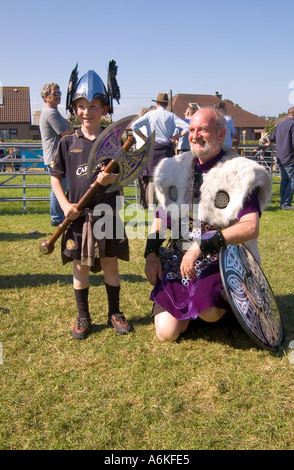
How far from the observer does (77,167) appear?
9.68ft

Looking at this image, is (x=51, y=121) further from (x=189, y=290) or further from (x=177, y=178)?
(x=189, y=290)

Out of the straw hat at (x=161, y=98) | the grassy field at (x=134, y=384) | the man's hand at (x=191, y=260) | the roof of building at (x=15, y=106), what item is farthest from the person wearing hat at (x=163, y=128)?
the roof of building at (x=15, y=106)

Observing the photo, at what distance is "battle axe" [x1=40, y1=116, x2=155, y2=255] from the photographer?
264 centimetres

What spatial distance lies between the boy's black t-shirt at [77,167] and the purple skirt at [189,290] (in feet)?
1.94

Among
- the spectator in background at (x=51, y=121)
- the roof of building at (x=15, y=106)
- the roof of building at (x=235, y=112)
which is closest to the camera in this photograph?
the spectator in background at (x=51, y=121)

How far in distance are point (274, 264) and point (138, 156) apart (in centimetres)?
245

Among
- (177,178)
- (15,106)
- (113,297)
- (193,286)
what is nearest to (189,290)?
(193,286)

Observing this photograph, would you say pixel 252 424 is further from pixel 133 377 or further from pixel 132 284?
pixel 132 284

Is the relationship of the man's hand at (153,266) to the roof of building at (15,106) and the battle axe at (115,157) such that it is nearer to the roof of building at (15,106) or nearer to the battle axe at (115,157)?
the battle axe at (115,157)

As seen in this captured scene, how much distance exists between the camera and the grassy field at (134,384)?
6.68 feet

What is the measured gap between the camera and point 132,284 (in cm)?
421

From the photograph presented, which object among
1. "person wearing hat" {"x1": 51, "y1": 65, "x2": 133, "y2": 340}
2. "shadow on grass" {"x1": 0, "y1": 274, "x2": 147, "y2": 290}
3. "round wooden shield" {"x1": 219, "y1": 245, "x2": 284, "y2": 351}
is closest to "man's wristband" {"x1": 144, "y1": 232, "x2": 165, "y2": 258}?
"person wearing hat" {"x1": 51, "y1": 65, "x2": 133, "y2": 340}

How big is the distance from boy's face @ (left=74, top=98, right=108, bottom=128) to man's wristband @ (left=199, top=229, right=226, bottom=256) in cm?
102
